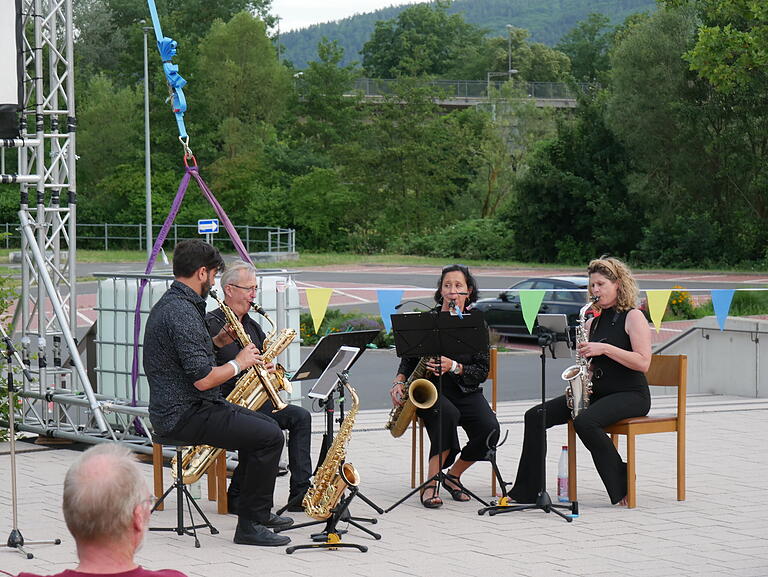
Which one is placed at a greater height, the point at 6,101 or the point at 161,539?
the point at 6,101

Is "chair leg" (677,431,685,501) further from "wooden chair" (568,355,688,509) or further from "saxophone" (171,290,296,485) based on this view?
"saxophone" (171,290,296,485)

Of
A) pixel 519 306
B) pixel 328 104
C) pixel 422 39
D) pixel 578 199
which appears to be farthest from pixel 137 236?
pixel 422 39

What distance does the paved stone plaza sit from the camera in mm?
6320

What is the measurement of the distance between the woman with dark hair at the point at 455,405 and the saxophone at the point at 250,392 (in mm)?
996

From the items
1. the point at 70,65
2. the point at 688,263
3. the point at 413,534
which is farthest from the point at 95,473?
the point at 688,263

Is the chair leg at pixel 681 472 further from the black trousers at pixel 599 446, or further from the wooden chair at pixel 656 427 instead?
the black trousers at pixel 599 446

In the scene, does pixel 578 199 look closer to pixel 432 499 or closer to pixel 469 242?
pixel 469 242

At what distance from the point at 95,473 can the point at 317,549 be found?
13.0 feet

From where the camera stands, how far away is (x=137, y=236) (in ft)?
172

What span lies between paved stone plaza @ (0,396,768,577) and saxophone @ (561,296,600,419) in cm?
67

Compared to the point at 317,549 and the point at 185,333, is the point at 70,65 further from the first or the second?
the point at 317,549

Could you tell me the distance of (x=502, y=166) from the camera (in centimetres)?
5169

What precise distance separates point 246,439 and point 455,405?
5.92 feet

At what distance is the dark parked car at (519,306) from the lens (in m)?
20.7
